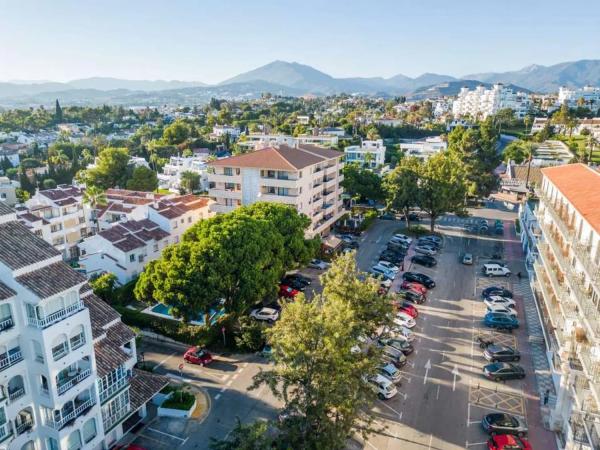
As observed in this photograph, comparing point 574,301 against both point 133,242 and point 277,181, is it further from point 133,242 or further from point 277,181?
point 133,242

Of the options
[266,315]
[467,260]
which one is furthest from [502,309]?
[266,315]

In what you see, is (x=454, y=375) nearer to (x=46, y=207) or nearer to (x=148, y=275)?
(x=148, y=275)

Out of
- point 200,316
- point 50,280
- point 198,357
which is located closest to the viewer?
point 50,280

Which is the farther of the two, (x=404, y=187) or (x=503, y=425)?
(x=404, y=187)

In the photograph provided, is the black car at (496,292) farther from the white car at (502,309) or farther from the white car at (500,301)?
the white car at (502,309)

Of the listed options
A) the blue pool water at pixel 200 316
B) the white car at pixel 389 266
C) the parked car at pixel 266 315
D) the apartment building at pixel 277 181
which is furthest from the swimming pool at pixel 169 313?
the white car at pixel 389 266

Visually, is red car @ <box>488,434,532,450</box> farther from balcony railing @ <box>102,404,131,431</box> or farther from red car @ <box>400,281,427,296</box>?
balcony railing @ <box>102,404,131,431</box>

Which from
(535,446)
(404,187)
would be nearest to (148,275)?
(535,446)
